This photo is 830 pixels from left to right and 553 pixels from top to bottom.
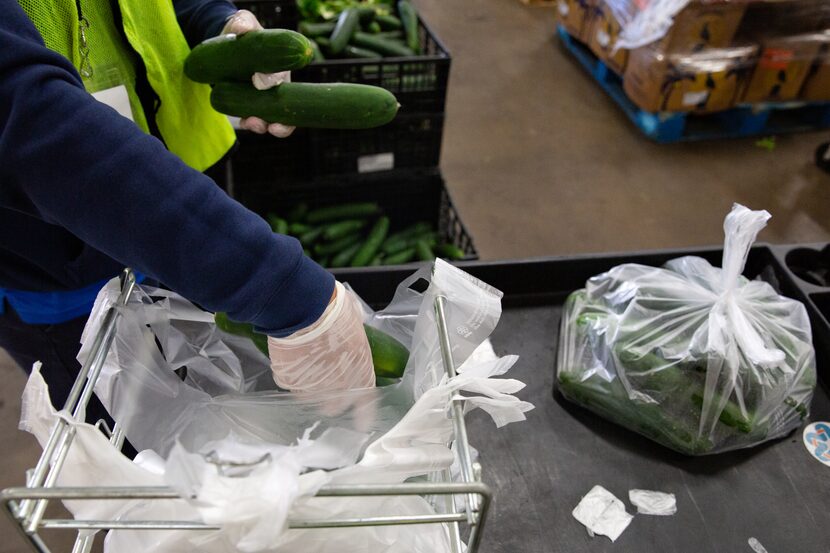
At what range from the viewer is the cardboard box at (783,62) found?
246 centimetres

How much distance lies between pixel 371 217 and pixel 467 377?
1401mm

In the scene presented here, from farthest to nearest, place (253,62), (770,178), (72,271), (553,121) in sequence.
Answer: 1. (553,121)
2. (770,178)
3. (253,62)
4. (72,271)

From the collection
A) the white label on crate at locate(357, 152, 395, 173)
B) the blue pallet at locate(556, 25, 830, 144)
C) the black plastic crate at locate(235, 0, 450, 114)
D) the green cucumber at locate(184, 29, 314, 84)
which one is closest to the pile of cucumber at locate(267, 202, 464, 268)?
the white label on crate at locate(357, 152, 395, 173)

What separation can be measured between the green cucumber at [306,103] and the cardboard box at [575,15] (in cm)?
246

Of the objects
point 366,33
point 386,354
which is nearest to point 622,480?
point 386,354

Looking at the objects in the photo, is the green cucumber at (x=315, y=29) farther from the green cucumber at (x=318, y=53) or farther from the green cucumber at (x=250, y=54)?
the green cucumber at (x=250, y=54)

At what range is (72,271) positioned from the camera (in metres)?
0.78

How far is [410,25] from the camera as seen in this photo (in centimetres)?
207

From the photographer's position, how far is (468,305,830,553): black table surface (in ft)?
2.55

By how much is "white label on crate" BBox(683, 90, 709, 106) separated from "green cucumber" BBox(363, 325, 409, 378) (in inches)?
88.9

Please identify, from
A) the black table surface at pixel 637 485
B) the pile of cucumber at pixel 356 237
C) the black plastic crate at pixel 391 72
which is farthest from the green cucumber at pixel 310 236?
the black table surface at pixel 637 485

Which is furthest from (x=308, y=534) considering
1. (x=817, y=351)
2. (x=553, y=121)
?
(x=553, y=121)

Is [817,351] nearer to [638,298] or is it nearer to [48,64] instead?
[638,298]

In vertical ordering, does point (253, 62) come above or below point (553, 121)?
above
